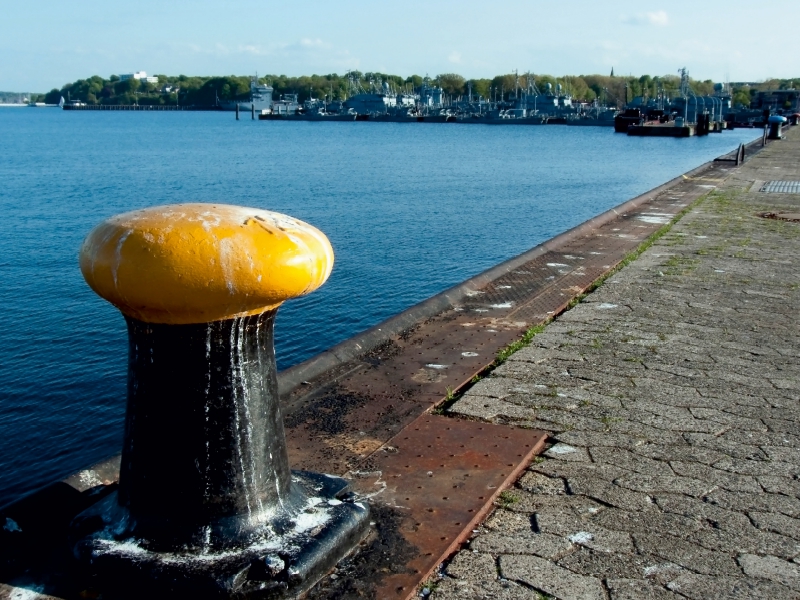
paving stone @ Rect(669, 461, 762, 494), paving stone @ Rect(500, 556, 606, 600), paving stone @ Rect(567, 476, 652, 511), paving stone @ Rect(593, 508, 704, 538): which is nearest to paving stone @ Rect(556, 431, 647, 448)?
paving stone @ Rect(669, 461, 762, 494)

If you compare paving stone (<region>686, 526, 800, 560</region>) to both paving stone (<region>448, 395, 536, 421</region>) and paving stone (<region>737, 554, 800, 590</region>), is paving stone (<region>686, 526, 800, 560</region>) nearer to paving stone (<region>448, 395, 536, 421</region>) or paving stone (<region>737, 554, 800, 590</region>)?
paving stone (<region>737, 554, 800, 590</region>)

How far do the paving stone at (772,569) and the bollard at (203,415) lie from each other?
133 cm

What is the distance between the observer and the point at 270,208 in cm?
2694

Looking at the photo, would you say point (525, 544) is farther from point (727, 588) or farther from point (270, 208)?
point (270, 208)

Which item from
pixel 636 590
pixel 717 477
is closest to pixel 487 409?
pixel 717 477

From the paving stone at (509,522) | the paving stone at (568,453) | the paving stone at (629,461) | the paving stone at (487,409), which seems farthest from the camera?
the paving stone at (487,409)

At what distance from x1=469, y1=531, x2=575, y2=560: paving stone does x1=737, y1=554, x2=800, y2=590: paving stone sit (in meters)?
0.58

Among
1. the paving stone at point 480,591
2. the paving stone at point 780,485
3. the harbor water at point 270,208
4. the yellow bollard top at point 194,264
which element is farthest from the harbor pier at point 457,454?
the harbor water at point 270,208

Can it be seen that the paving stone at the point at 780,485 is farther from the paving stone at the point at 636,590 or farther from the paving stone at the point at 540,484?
the paving stone at the point at 636,590

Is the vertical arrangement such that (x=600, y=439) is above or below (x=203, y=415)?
below

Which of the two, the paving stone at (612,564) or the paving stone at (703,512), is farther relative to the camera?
the paving stone at (703,512)

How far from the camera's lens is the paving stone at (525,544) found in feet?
9.86

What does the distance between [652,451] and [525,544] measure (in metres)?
1.12

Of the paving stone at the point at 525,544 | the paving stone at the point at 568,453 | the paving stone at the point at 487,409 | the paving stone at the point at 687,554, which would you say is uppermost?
the paving stone at the point at 487,409
